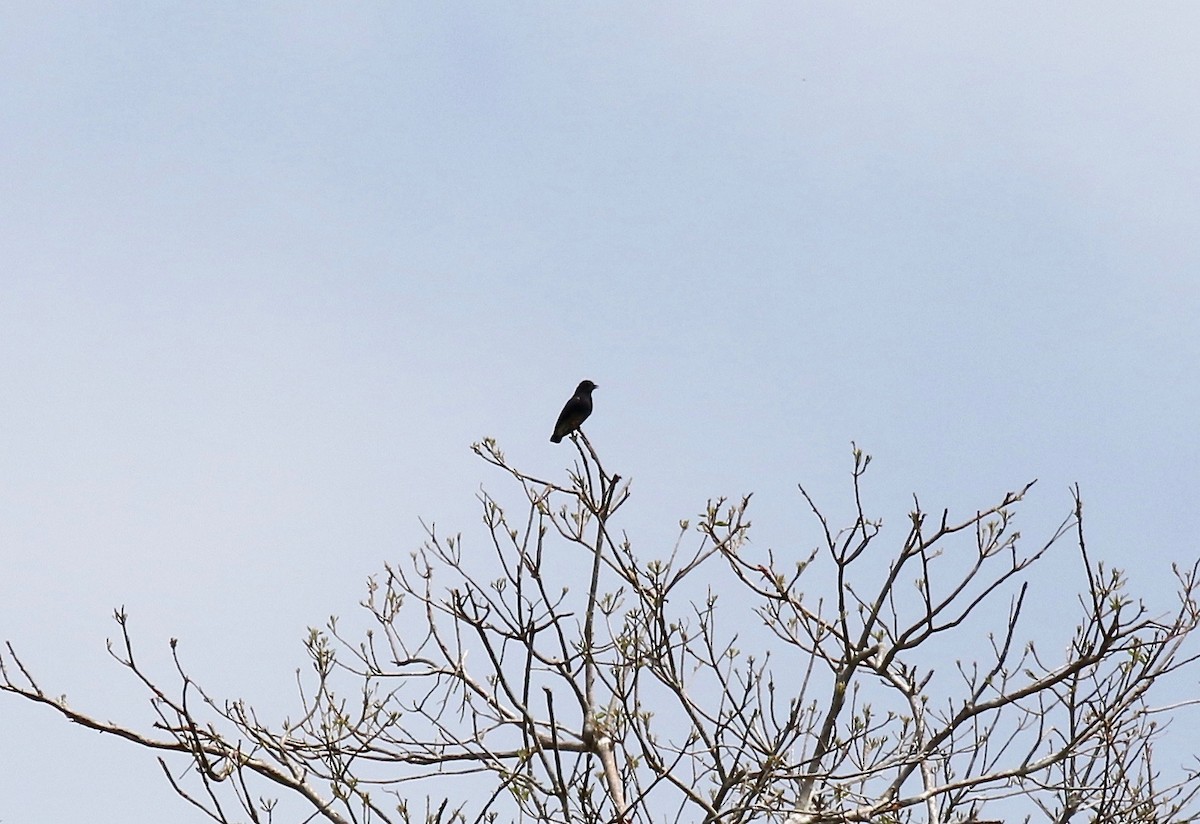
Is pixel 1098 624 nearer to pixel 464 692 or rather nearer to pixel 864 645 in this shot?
pixel 864 645

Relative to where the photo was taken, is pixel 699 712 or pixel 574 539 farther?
pixel 574 539

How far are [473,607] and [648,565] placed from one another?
72cm

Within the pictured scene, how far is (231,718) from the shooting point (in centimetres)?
524

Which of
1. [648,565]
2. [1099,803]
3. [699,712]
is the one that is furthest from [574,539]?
[1099,803]

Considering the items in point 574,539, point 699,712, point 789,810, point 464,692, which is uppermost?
point 574,539

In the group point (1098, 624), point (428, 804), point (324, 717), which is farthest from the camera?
point (324, 717)

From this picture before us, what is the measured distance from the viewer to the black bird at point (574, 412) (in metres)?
8.93

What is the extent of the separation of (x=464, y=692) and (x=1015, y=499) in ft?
7.77

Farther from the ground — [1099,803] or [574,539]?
[574,539]

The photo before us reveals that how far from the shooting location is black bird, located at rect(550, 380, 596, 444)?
29.3 ft

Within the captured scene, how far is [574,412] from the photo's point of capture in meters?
8.95

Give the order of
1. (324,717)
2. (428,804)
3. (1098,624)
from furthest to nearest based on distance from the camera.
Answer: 1. (324,717)
2. (1098,624)
3. (428,804)

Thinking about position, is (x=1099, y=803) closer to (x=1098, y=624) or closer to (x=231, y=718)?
(x=1098, y=624)

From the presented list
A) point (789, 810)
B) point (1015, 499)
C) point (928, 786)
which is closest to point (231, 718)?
point (789, 810)
